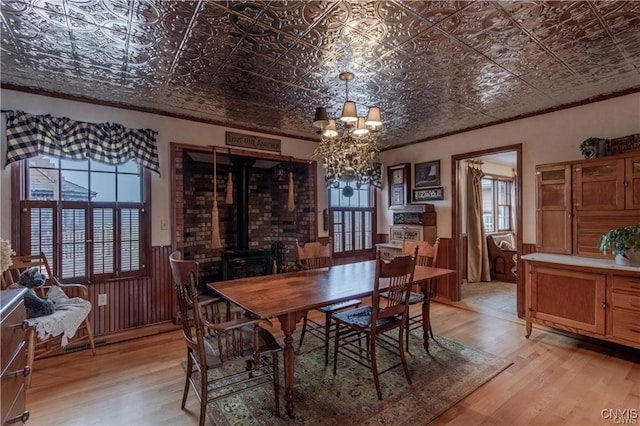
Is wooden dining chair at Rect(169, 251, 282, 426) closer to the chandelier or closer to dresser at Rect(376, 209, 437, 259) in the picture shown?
the chandelier

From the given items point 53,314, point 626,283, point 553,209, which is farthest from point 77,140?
point 626,283

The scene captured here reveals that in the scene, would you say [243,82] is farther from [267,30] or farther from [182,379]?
[182,379]

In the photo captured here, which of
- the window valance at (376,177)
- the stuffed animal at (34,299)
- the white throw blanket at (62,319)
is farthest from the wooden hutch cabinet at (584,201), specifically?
the stuffed animal at (34,299)

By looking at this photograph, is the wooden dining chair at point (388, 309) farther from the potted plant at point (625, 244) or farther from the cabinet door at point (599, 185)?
the cabinet door at point (599, 185)

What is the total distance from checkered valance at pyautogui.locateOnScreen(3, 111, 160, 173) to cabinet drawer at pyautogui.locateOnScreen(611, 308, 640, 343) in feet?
15.3

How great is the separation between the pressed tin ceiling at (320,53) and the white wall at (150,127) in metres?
0.11

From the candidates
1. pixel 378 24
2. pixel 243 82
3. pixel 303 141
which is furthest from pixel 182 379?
pixel 303 141

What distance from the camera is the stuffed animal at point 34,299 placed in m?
2.47

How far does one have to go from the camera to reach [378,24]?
Result: 196 centimetres

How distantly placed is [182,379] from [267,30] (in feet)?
8.65

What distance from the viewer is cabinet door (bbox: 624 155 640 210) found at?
9.11 ft

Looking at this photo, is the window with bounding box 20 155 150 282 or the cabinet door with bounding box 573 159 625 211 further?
the window with bounding box 20 155 150 282

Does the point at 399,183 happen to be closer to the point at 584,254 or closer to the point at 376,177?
the point at 376,177

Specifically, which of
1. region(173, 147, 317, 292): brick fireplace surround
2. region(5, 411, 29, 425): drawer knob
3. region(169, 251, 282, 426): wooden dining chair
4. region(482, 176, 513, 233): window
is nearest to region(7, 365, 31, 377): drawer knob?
region(5, 411, 29, 425): drawer knob
